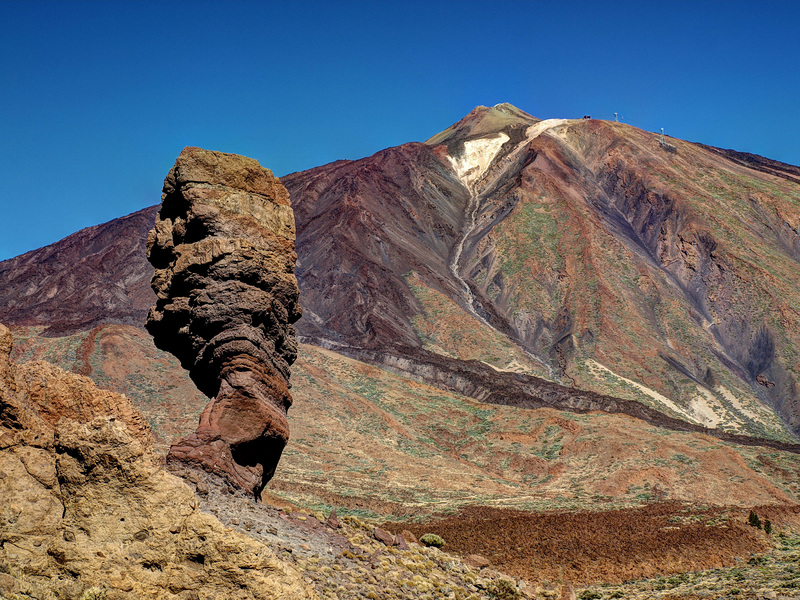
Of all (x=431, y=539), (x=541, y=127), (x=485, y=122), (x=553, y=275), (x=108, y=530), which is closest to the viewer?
(x=108, y=530)

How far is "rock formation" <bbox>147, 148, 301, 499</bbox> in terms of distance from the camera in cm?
1123

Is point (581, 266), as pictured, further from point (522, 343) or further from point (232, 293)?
point (232, 293)

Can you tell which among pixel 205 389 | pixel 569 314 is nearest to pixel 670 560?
pixel 205 389

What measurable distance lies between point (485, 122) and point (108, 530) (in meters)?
126

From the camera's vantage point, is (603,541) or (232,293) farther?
(603,541)

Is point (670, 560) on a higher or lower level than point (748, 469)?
lower

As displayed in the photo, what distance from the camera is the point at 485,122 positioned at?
12562cm

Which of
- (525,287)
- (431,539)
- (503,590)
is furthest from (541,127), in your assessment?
(503,590)

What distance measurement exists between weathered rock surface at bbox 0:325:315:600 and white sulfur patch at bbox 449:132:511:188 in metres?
102

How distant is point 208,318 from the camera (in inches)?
462

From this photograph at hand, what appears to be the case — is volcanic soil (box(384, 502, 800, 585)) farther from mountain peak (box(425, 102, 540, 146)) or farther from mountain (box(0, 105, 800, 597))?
mountain peak (box(425, 102, 540, 146))

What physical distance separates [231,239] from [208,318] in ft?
4.41

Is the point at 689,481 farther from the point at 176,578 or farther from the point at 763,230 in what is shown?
the point at 763,230

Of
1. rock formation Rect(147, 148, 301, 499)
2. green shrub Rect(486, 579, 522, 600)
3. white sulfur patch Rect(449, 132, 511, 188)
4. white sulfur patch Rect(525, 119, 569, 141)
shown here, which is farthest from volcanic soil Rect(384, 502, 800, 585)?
white sulfur patch Rect(525, 119, 569, 141)
